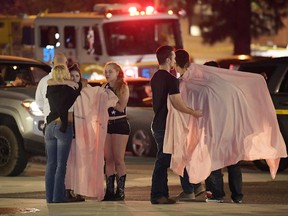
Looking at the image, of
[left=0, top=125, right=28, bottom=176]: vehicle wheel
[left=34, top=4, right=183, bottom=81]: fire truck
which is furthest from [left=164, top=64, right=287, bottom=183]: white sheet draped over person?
[left=34, top=4, right=183, bottom=81]: fire truck

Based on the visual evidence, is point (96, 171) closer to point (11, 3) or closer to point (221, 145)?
point (221, 145)

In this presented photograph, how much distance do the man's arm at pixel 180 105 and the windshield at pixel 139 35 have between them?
48.8 ft

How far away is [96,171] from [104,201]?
432 mm

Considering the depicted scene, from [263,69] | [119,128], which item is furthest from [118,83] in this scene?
[263,69]

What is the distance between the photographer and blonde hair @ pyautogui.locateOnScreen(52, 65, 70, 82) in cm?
1328

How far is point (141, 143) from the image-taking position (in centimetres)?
2064

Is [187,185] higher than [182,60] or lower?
lower

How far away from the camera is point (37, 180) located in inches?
661

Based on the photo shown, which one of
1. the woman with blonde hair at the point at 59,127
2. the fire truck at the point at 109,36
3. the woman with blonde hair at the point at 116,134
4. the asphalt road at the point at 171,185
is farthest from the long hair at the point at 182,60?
the fire truck at the point at 109,36

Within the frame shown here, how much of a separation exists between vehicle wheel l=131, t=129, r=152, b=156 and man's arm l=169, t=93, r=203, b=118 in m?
7.54

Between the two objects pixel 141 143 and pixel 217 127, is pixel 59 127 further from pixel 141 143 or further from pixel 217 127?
pixel 141 143

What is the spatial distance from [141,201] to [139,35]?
14.7 m

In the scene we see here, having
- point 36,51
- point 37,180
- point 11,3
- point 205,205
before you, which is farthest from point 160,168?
point 11,3

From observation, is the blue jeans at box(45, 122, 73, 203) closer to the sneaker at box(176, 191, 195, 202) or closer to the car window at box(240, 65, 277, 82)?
the sneaker at box(176, 191, 195, 202)
